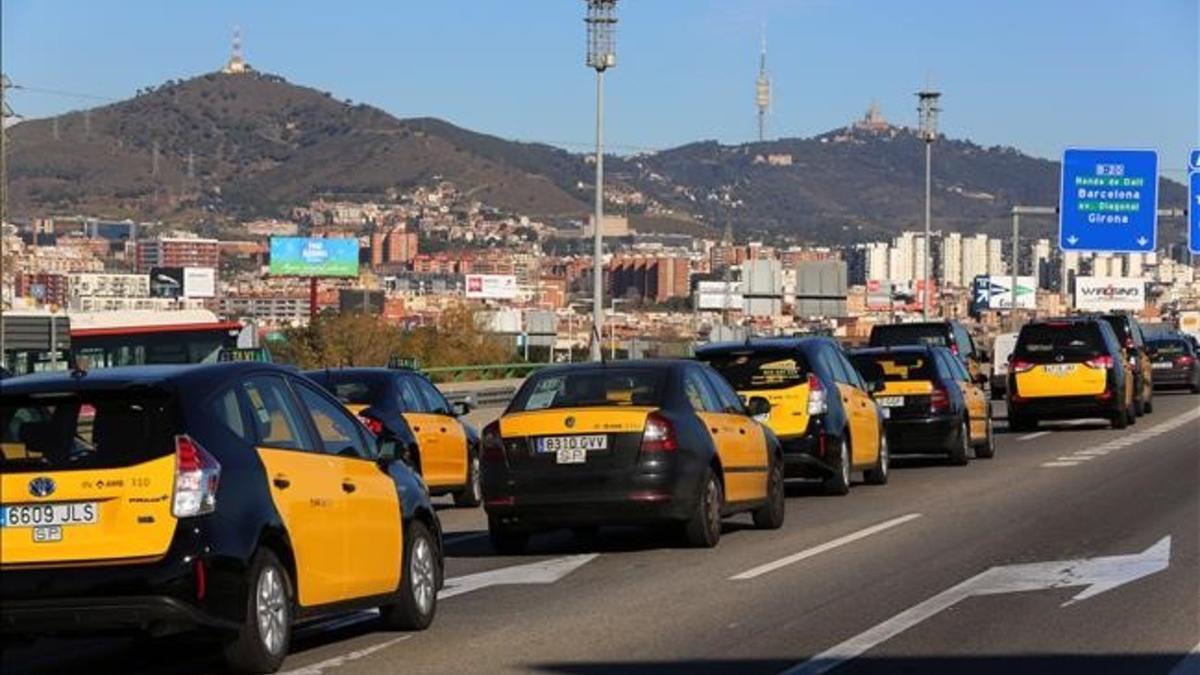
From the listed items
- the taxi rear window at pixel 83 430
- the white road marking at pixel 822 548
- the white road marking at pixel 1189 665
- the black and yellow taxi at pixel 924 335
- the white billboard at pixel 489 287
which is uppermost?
the taxi rear window at pixel 83 430

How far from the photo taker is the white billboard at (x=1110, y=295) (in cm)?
13912

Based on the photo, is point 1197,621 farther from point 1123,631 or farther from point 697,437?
point 697,437

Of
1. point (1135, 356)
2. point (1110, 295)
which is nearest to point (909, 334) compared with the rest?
point (1135, 356)

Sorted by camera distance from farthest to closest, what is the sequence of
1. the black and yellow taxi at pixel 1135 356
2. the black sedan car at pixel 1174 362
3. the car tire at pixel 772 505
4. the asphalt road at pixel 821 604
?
the black sedan car at pixel 1174 362 < the black and yellow taxi at pixel 1135 356 < the car tire at pixel 772 505 < the asphalt road at pixel 821 604

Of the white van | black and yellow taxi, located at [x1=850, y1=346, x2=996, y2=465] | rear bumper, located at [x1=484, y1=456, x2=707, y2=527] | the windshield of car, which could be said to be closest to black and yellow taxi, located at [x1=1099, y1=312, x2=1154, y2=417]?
the windshield of car

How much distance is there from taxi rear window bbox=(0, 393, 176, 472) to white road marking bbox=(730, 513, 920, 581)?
6053 mm

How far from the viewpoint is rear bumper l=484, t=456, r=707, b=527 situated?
1719 centimetres

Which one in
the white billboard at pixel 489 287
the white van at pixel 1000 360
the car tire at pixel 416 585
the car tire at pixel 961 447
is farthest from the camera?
the white billboard at pixel 489 287

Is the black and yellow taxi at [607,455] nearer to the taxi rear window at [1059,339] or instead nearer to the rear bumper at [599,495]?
the rear bumper at [599,495]

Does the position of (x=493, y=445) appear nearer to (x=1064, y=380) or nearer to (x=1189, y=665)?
(x=1189, y=665)

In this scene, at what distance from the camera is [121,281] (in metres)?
150

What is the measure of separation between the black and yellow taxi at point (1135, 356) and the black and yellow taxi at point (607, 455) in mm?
25254

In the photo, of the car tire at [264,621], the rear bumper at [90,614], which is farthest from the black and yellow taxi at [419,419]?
the rear bumper at [90,614]

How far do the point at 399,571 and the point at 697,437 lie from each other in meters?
5.36
